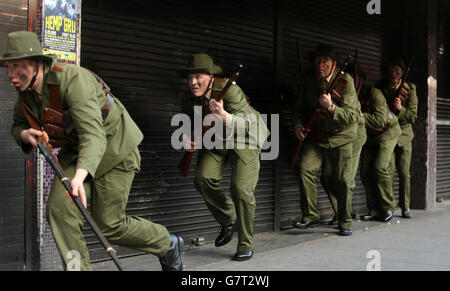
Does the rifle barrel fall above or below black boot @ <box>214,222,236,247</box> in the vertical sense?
above

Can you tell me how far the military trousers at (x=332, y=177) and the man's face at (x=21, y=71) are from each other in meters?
4.11

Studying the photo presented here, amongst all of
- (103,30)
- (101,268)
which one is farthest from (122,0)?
(101,268)

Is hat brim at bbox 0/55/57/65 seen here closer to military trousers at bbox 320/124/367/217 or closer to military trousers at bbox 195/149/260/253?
military trousers at bbox 195/149/260/253

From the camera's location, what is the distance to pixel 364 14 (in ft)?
30.7

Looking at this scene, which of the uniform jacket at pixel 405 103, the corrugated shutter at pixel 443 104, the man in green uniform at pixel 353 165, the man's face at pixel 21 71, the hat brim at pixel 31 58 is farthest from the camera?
the corrugated shutter at pixel 443 104

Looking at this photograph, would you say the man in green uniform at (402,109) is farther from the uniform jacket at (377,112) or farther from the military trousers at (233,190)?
the military trousers at (233,190)

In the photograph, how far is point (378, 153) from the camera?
8516 millimetres

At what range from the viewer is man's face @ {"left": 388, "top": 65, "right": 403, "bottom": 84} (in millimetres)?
8531

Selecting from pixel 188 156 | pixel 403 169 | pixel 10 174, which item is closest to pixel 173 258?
pixel 188 156

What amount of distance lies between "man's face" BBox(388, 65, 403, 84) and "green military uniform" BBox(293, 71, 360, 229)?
1538 millimetres

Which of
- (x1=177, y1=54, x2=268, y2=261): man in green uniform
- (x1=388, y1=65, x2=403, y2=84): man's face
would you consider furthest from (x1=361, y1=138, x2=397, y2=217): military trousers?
(x1=177, y1=54, x2=268, y2=261): man in green uniform

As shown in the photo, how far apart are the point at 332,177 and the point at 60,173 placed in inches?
173

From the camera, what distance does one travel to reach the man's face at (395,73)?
28.0ft

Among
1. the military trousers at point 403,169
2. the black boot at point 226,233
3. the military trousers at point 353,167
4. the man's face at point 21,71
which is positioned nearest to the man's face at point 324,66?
the military trousers at point 353,167
